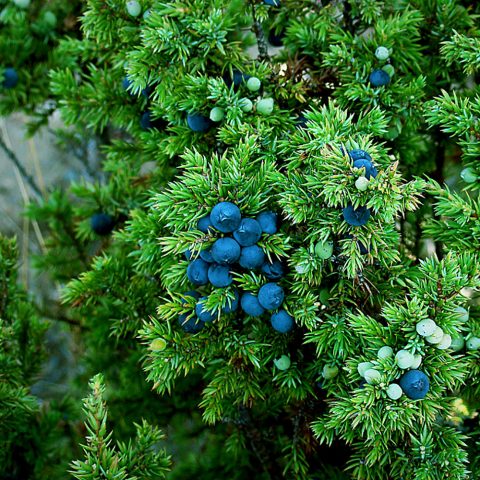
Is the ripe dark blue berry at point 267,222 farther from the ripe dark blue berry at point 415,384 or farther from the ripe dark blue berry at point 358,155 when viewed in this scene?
Answer: the ripe dark blue berry at point 415,384

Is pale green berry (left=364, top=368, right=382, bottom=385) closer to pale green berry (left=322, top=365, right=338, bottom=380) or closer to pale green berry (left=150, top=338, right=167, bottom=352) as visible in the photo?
pale green berry (left=322, top=365, right=338, bottom=380)

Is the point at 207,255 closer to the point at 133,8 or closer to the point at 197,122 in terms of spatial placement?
the point at 197,122

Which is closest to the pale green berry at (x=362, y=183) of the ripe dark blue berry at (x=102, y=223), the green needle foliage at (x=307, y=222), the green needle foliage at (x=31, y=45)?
the green needle foliage at (x=307, y=222)

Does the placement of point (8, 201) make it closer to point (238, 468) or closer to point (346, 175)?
point (238, 468)

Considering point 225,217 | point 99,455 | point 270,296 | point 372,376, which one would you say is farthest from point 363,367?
point 99,455

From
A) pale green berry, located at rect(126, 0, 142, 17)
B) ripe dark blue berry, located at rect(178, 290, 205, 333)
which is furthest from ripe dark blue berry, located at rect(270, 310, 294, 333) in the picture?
pale green berry, located at rect(126, 0, 142, 17)

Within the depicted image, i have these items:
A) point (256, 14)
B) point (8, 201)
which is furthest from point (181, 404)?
point (8, 201)
